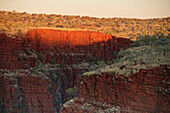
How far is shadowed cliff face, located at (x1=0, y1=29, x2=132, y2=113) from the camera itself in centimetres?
4097

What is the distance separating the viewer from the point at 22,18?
62219 millimetres

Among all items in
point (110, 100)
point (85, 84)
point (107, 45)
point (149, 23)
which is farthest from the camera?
point (149, 23)

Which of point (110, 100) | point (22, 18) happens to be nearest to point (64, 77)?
point (22, 18)

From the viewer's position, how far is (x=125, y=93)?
675 inches

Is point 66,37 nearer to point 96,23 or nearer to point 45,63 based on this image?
point 45,63

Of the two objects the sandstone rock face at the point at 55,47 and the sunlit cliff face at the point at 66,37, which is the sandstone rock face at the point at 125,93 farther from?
the sunlit cliff face at the point at 66,37

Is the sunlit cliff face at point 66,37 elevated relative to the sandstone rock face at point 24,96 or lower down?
elevated

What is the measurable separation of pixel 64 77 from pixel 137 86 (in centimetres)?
3298

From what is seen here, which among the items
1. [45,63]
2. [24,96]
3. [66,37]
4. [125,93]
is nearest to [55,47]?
Answer: [66,37]

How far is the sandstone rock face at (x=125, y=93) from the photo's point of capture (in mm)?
15781

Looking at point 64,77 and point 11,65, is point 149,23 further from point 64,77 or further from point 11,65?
point 11,65

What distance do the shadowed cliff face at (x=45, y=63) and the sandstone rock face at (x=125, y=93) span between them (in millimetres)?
21970

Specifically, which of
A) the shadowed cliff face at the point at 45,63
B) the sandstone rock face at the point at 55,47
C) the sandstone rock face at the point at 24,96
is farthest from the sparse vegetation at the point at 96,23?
the sandstone rock face at the point at 24,96

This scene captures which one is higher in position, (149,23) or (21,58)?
(149,23)
